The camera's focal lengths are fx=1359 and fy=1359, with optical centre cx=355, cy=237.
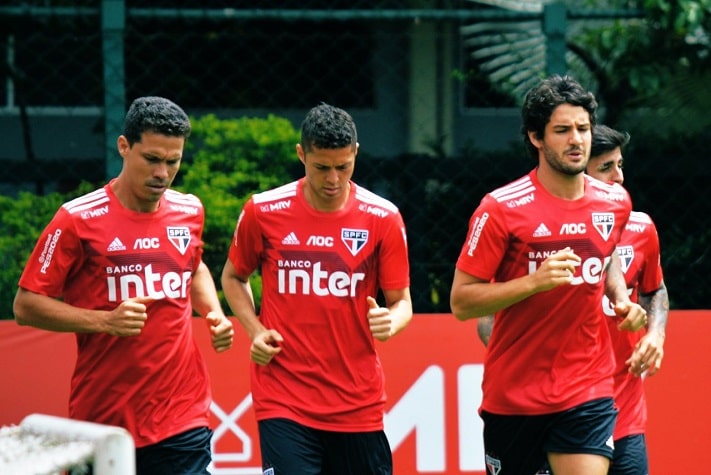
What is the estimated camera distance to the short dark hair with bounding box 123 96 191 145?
5.36 m

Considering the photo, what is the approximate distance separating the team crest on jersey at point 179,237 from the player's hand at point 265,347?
1.56ft

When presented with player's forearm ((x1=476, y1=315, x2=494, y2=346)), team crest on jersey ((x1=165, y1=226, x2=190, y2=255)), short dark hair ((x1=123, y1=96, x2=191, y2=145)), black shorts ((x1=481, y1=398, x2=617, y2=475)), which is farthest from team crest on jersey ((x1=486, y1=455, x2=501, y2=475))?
short dark hair ((x1=123, y1=96, x2=191, y2=145))

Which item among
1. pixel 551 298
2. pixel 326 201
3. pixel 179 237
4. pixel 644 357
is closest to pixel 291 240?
pixel 326 201

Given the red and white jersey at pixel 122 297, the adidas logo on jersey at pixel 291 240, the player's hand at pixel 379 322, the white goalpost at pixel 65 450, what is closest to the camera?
the white goalpost at pixel 65 450

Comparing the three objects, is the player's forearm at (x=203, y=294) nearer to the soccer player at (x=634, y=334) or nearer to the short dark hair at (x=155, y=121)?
the short dark hair at (x=155, y=121)

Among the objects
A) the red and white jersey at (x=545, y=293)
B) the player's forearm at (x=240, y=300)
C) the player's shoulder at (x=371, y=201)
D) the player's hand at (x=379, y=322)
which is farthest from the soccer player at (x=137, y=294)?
the red and white jersey at (x=545, y=293)

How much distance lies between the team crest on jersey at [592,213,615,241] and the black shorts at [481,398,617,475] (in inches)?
26.5

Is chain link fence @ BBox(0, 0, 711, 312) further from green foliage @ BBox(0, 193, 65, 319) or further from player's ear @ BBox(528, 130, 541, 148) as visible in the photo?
player's ear @ BBox(528, 130, 541, 148)

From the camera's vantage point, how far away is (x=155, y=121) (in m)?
5.36

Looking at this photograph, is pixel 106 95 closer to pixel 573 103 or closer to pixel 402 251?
pixel 402 251

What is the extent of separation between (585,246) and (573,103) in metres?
0.58

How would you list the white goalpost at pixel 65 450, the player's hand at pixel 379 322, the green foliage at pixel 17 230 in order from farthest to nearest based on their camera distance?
the green foliage at pixel 17 230 < the player's hand at pixel 379 322 < the white goalpost at pixel 65 450

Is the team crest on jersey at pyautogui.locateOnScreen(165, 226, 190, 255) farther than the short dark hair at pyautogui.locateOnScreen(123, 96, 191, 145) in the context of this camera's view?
Yes

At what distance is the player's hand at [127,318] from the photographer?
5.06 meters
